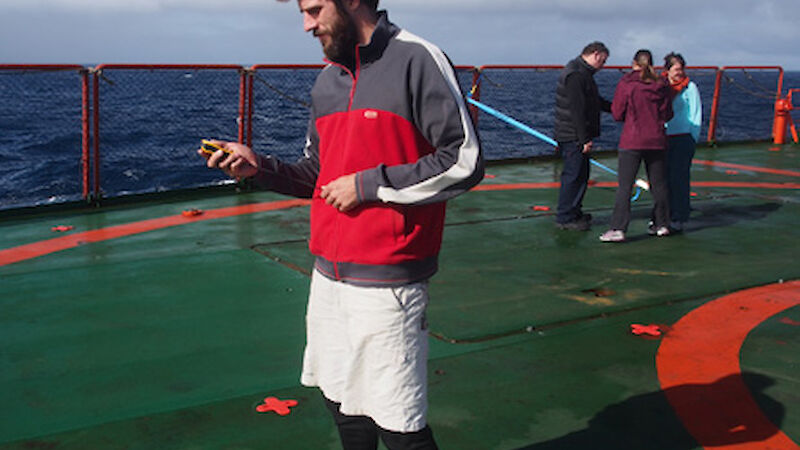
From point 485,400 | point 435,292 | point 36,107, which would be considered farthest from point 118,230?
point 36,107

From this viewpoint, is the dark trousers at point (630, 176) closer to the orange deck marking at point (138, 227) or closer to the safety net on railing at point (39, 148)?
the orange deck marking at point (138, 227)

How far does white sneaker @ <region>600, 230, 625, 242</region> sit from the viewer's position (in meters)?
7.50

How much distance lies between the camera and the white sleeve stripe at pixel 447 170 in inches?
95.9

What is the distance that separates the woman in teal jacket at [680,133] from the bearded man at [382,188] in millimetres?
5559

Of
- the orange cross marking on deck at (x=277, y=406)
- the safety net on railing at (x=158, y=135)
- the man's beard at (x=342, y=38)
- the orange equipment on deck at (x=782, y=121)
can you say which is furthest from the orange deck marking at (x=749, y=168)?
the man's beard at (x=342, y=38)

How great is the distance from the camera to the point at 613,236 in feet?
24.6

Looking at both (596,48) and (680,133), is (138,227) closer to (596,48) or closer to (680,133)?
(596,48)

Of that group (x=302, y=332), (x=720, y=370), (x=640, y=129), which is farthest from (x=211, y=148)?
(x=640, y=129)

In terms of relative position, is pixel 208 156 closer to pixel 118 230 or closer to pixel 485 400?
pixel 485 400

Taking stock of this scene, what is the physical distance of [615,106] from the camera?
24.4ft

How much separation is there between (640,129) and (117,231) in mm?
4844

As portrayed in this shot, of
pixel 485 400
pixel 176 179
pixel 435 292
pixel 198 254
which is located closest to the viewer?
pixel 485 400

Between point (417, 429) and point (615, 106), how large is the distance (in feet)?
18.0

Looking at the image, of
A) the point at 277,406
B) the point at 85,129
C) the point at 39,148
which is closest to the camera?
the point at 277,406
